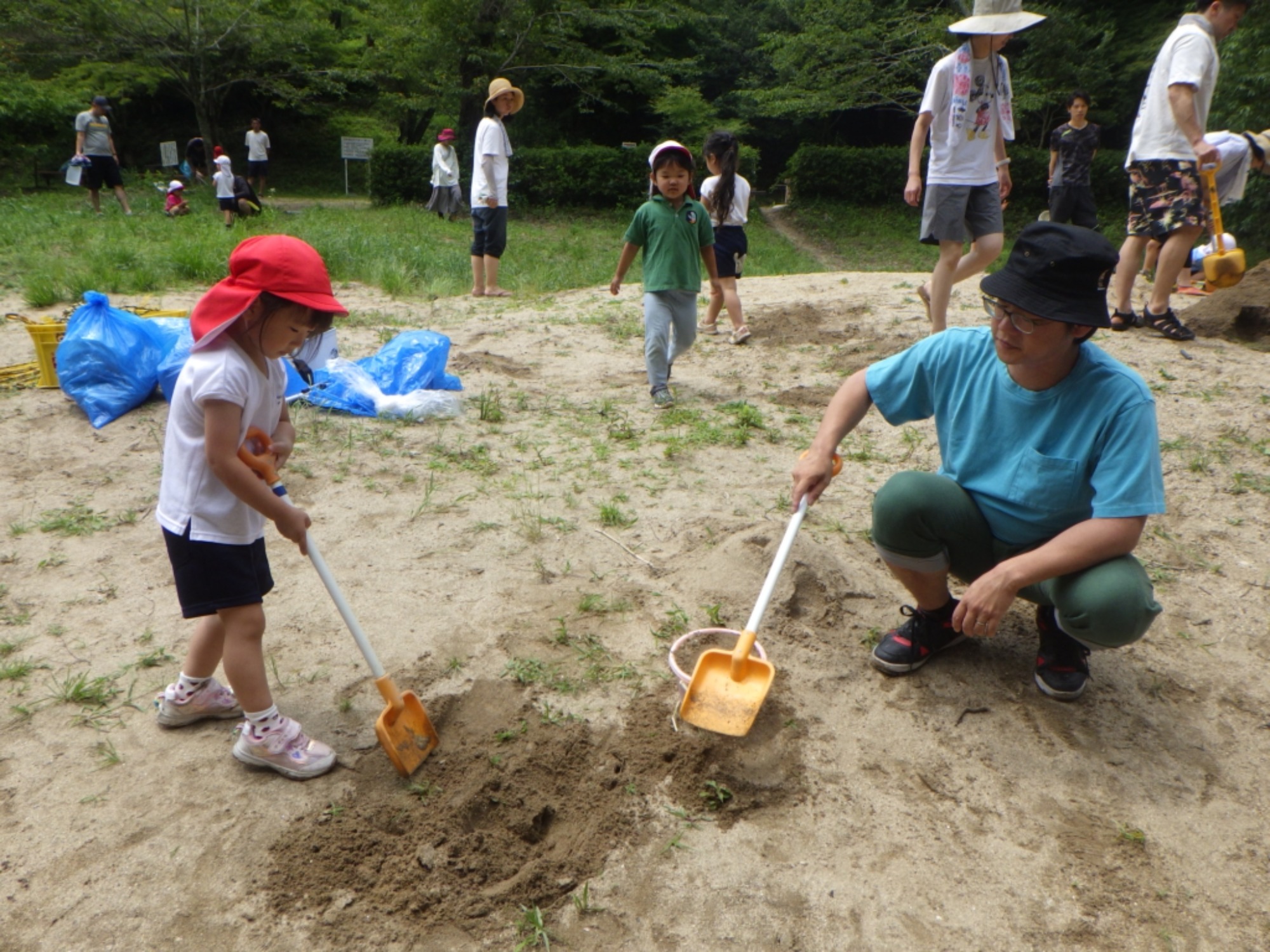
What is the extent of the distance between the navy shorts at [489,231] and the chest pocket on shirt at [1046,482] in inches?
249

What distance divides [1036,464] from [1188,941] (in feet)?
3.70

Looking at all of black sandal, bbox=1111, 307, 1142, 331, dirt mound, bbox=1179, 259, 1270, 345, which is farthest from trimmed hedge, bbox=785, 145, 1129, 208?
black sandal, bbox=1111, 307, 1142, 331

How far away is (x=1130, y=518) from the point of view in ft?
7.36

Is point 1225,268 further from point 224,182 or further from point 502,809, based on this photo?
point 224,182

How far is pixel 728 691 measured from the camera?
241 cm

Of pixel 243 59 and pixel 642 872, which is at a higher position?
pixel 243 59

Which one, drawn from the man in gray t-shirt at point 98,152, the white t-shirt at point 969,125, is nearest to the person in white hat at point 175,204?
the man in gray t-shirt at point 98,152

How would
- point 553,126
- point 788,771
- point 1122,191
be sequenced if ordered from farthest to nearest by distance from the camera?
point 553,126, point 1122,191, point 788,771

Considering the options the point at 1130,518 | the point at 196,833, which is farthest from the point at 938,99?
the point at 196,833

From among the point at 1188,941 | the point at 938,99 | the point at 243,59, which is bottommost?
the point at 1188,941

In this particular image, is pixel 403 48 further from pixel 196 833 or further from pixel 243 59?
pixel 196 833

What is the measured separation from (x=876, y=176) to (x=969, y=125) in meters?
16.4

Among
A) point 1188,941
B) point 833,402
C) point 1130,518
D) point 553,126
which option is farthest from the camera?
point 553,126

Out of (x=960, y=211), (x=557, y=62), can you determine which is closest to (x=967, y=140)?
(x=960, y=211)
